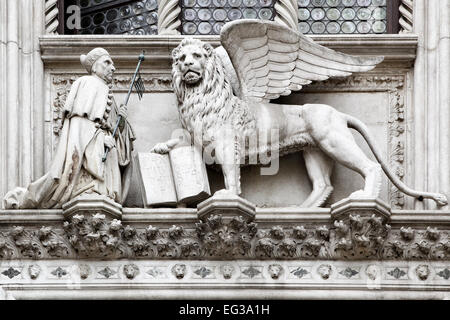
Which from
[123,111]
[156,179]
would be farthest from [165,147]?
[123,111]

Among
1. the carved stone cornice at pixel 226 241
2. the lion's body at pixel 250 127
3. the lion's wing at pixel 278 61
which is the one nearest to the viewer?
the carved stone cornice at pixel 226 241

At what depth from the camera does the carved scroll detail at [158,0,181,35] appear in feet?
76.9

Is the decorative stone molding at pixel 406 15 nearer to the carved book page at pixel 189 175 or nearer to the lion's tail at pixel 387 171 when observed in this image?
the lion's tail at pixel 387 171

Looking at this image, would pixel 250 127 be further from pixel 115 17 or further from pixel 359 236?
pixel 115 17

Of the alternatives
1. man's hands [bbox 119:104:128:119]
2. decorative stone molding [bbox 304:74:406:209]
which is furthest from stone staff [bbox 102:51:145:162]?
decorative stone molding [bbox 304:74:406:209]

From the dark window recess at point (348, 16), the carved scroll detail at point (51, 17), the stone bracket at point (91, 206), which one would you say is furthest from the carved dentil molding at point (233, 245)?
the dark window recess at point (348, 16)

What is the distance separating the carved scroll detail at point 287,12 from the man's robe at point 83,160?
2.23 metres

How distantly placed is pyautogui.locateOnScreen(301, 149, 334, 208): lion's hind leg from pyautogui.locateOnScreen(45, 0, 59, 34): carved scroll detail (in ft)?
9.91

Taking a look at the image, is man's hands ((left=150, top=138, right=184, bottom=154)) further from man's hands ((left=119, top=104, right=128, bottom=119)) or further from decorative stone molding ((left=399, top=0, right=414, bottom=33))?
decorative stone molding ((left=399, top=0, right=414, bottom=33))

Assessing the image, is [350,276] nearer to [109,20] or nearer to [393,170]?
[393,170]

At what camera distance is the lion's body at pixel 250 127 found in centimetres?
2217

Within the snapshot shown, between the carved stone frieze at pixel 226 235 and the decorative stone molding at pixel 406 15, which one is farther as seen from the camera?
the decorative stone molding at pixel 406 15
